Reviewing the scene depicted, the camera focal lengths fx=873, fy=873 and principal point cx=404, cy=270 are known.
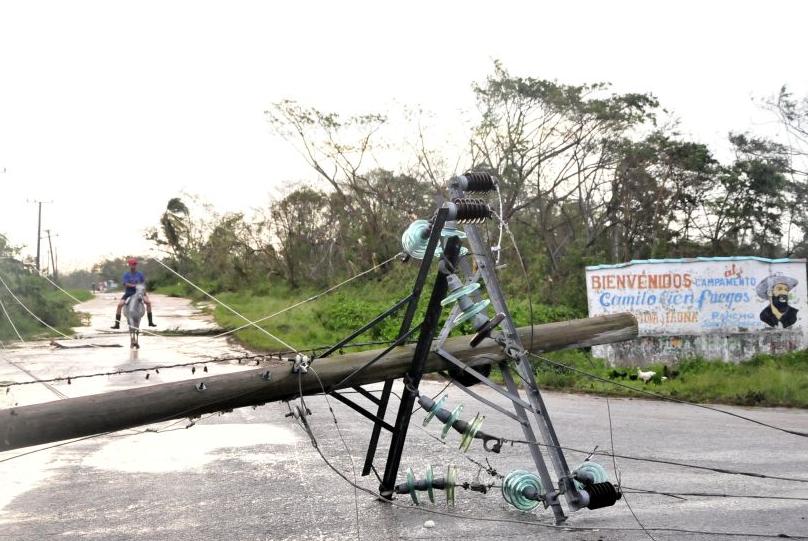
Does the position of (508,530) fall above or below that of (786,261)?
below

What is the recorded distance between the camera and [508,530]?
6410 millimetres

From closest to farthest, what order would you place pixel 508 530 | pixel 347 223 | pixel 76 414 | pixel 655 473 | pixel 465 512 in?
pixel 76 414 < pixel 508 530 < pixel 465 512 < pixel 655 473 < pixel 347 223

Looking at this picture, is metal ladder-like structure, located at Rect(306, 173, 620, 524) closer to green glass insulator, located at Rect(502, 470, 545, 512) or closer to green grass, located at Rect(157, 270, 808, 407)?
green glass insulator, located at Rect(502, 470, 545, 512)

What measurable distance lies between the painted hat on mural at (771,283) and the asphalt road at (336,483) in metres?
4.75

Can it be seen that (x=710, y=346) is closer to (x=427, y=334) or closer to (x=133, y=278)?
(x=133, y=278)

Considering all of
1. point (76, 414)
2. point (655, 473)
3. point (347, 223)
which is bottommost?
point (655, 473)

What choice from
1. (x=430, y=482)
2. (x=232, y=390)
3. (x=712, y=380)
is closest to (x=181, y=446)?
(x=430, y=482)

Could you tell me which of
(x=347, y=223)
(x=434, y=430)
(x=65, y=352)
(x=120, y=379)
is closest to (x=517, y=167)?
(x=347, y=223)

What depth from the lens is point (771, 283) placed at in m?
17.2

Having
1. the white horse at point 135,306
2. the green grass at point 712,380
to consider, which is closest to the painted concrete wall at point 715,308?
the green grass at point 712,380

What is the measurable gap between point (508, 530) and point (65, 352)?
17.1m

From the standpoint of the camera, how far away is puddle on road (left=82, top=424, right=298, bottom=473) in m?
8.98

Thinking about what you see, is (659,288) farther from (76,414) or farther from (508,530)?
(76,414)

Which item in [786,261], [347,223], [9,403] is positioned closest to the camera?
[9,403]
